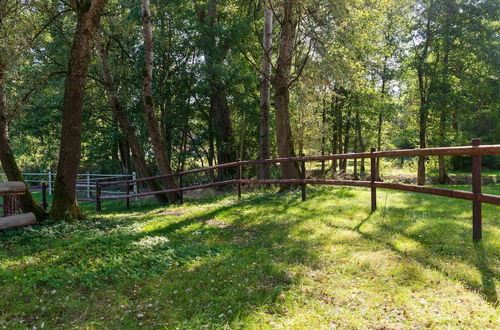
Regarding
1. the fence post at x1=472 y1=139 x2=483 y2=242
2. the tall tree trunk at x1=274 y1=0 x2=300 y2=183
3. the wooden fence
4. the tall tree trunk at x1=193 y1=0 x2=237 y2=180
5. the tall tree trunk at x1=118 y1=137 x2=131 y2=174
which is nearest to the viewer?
the fence post at x1=472 y1=139 x2=483 y2=242

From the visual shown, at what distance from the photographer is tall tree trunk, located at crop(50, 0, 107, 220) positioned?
802cm

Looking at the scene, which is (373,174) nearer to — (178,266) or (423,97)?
(178,266)

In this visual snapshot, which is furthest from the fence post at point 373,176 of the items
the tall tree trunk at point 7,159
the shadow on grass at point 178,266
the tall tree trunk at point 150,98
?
the tall tree trunk at point 150,98

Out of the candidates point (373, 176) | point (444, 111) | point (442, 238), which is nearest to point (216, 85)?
point (373, 176)

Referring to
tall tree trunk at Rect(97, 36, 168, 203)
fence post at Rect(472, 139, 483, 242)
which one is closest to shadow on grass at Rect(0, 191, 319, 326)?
fence post at Rect(472, 139, 483, 242)

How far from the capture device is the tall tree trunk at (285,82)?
10.5 meters

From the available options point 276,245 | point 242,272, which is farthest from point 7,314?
point 276,245

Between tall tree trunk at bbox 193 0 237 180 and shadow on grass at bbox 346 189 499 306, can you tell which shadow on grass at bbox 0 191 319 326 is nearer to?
shadow on grass at bbox 346 189 499 306

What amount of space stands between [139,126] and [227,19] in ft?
21.5

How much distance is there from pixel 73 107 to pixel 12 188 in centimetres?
215

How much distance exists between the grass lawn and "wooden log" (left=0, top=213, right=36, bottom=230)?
0.51 ft

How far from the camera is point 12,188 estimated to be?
6.95m

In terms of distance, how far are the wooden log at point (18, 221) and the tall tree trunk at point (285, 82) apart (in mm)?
6558

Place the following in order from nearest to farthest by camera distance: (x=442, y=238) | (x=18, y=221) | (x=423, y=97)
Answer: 1. (x=442, y=238)
2. (x=18, y=221)
3. (x=423, y=97)
